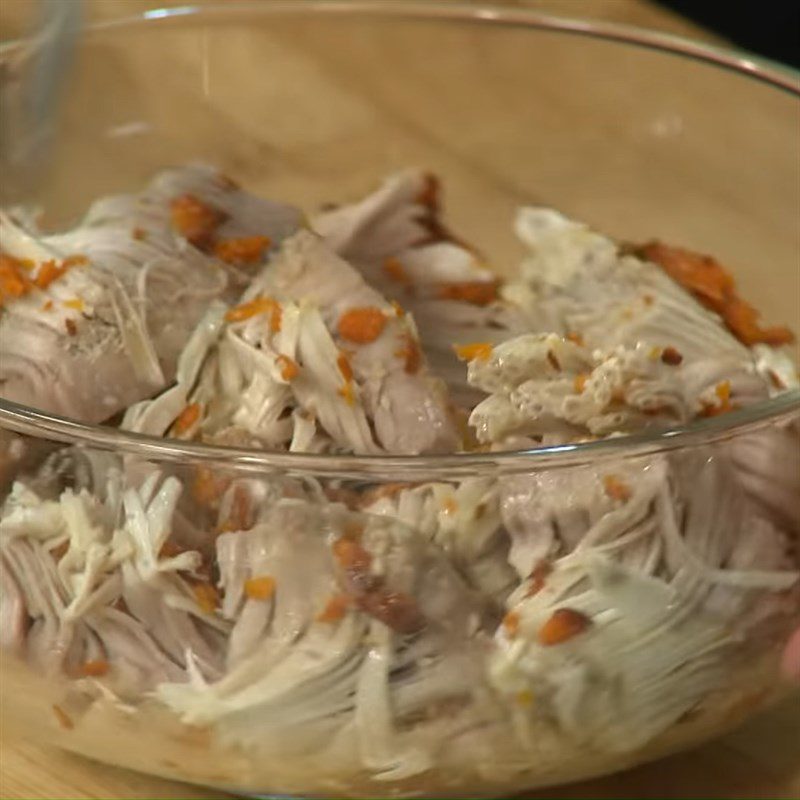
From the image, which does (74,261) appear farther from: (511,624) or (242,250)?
(511,624)

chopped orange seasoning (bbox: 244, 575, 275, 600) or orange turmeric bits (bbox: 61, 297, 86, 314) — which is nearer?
chopped orange seasoning (bbox: 244, 575, 275, 600)

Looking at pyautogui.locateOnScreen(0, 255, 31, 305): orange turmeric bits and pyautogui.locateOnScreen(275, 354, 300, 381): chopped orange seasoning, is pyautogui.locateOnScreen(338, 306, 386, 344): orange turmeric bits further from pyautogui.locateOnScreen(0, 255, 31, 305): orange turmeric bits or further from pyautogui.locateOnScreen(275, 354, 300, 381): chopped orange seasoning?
pyautogui.locateOnScreen(0, 255, 31, 305): orange turmeric bits

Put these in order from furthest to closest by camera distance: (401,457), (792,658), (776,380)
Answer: (776,380) → (792,658) → (401,457)

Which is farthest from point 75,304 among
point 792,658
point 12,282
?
point 792,658

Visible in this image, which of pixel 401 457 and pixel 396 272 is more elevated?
pixel 401 457

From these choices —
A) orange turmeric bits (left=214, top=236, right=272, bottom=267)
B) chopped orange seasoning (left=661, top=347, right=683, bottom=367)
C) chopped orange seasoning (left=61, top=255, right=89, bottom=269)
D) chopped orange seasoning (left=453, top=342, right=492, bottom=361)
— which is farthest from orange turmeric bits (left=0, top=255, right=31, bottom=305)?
chopped orange seasoning (left=661, top=347, right=683, bottom=367)

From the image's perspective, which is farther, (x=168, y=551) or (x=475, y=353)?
(x=475, y=353)

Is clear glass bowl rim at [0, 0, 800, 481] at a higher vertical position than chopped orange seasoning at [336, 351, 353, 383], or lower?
higher

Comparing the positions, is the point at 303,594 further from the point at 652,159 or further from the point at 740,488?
the point at 652,159
